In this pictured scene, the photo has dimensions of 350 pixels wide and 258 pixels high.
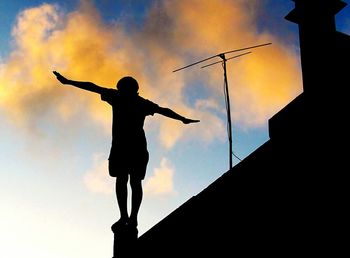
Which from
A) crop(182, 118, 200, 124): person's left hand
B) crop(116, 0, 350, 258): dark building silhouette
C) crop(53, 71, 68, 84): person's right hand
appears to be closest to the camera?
crop(116, 0, 350, 258): dark building silhouette

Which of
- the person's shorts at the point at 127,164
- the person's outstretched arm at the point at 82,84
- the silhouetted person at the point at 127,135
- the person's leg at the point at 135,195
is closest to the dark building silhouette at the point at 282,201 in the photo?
the person's leg at the point at 135,195

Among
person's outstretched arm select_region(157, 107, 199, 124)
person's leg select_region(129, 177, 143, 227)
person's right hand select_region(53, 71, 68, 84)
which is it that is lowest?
person's leg select_region(129, 177, 143, 227)

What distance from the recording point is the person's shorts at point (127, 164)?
5.69m

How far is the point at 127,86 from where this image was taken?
19.2ft

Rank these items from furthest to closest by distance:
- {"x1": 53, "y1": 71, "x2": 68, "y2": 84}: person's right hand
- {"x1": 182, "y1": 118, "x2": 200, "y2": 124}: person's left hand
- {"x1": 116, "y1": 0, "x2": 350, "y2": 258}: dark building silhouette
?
{"x1": 182, "y1": 118, "x2": 200, "y2": 124}: person's left hand
{"x1": 53, "y1": 71, "x2": 68, "y2": 84}: person's right hand
{"x1": 116, "y1": 0, "x2": 350, "y2": 258}: dark building silhouette

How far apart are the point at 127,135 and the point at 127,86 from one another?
653 millimetres

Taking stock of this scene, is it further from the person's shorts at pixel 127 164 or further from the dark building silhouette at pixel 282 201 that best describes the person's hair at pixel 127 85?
the dark building silhouette at pixel 282 201

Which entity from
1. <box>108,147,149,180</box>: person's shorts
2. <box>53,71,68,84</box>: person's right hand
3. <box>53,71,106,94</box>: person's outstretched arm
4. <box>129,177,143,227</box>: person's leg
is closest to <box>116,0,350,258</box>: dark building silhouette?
<box>129,177,143,227</box>: person's leg

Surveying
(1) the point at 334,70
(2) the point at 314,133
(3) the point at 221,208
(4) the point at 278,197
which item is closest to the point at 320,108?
(2) the point at 314,133

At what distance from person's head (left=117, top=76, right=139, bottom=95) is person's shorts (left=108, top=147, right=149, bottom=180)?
31.5 inches

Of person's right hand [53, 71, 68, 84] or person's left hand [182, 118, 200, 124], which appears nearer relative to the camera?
person's right hand [53, 71, 68, 84]

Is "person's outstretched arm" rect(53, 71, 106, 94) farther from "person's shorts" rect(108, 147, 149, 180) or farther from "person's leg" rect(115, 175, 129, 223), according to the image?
"person's leg" rect(115, 175, 129, 223)

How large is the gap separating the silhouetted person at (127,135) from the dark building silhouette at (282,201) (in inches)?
30.8

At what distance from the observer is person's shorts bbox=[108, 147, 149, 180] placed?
224 inches
